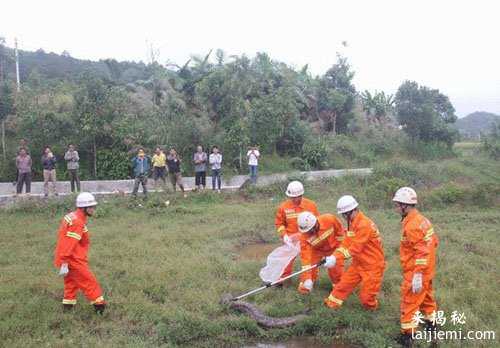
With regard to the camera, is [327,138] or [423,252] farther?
[327,138]

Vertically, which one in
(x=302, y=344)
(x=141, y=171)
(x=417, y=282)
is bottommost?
(x=302, y=344)

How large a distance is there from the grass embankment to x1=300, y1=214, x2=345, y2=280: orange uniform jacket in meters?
0.52

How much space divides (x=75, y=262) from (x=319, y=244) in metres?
3.48

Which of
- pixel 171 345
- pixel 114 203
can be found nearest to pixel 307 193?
pixel 114 203

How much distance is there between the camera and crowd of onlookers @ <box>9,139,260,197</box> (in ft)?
47.6

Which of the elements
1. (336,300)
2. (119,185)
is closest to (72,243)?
(336,300)

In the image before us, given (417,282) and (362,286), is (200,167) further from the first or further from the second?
(417,282)

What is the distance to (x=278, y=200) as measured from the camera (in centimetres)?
1614

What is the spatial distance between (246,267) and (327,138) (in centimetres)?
1869

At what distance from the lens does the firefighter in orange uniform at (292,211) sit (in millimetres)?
7492

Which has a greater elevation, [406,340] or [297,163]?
[297,163]

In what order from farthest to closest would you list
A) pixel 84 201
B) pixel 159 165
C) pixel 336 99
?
1. pixel 336 99
2. pixel 159 165
3. pixel 84 201

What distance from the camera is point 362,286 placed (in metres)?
6.39

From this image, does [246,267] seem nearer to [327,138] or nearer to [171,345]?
[171,345]
